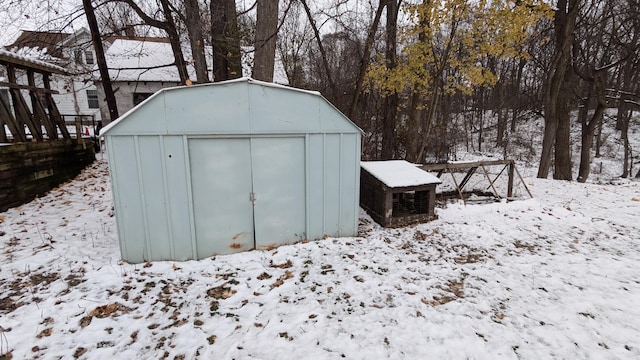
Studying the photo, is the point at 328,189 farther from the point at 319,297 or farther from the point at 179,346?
the point at 179,346

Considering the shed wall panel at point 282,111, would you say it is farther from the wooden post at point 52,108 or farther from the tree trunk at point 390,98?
the wooden post at point 52,108

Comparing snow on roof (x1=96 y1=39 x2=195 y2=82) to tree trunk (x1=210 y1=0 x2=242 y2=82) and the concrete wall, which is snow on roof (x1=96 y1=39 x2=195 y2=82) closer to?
tree trunk (x1=210 y1=0 x2=242 y2=82)

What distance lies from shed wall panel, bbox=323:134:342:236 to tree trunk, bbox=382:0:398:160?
16.4 ft

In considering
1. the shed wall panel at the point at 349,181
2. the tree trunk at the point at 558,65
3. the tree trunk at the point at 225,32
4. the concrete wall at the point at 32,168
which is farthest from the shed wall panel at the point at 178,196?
the tree trunk at the point at 558,65

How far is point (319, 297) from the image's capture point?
382cm

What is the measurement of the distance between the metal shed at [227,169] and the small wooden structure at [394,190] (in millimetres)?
1027

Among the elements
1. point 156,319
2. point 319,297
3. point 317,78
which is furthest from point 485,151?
point 156,319

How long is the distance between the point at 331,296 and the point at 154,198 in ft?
9.75

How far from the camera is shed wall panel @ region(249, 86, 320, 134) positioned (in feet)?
15.6

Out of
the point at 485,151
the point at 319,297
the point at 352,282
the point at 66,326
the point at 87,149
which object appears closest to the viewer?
the point at 66,326

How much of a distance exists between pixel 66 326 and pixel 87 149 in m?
9.40

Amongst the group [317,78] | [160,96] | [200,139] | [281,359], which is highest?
[317,78]

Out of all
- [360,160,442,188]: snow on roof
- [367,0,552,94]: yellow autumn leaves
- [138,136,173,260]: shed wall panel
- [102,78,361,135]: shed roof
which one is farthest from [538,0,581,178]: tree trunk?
[138,136,173,260]: shed wall panel

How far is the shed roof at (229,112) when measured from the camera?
167 inches
